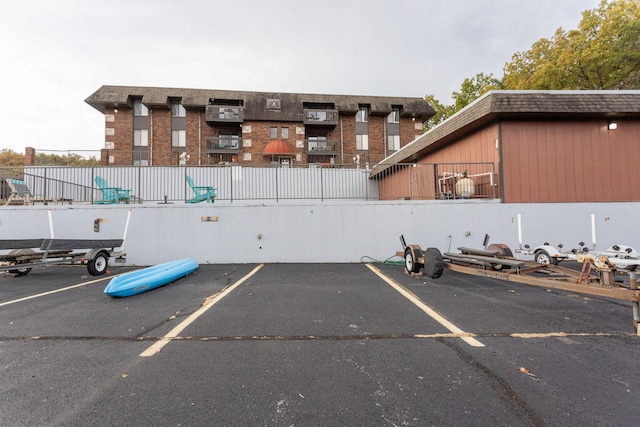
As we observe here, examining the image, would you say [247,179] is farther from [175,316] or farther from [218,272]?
[175,316]

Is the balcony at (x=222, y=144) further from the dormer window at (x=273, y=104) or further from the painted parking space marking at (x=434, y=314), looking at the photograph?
the painted parking space marking at (x=434, y=314)

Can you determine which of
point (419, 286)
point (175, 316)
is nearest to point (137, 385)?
point (175, 316)

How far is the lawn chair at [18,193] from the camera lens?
359 inches

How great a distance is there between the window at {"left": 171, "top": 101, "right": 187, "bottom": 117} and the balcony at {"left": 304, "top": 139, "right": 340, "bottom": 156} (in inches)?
519

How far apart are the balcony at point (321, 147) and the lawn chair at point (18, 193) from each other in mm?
21465

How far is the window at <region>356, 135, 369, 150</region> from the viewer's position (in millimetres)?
Result: 30484

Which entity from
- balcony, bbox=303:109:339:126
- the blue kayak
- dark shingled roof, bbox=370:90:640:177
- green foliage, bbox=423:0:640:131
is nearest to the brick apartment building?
balcony, bbox=303:109:339:126

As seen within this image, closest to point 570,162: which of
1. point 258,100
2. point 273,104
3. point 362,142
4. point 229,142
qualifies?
point 362,142

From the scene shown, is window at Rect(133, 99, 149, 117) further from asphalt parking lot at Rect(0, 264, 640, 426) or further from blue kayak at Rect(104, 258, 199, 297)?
asphalt parking lot at Rect(0, 264, 640, 426)

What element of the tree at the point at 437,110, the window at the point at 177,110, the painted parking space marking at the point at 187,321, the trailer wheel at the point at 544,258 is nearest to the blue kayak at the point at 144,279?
the painted parking space marking at the point at 187,321

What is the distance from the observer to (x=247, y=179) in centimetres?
1388

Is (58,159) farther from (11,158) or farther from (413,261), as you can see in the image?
(11,158)

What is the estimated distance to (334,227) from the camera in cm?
867

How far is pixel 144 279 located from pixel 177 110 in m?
28.4
